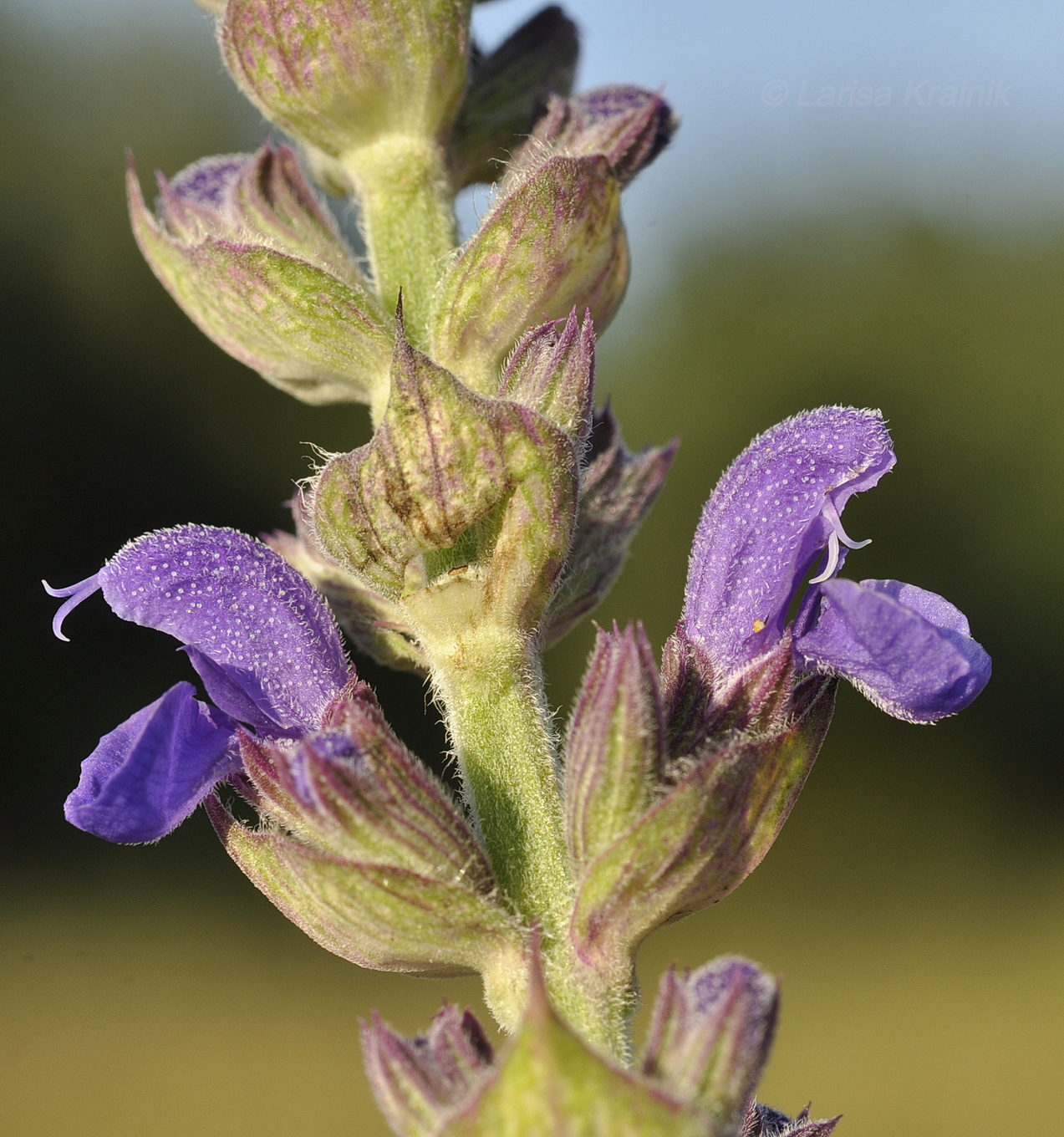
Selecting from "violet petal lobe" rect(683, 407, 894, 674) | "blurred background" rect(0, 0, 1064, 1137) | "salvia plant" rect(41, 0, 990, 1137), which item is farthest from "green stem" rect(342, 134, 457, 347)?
"blurred background" rect(0, 0, 1064, 1137)

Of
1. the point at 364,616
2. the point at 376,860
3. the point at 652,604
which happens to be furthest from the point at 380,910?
the point at 652,604

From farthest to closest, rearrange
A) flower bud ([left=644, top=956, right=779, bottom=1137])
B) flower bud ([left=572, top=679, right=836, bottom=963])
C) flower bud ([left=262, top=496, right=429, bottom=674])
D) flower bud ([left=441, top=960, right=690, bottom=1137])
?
flower bud ([left=262, top=496, right=429, bottom=674]) → flower bud ([left=572, top=679, right=836, bottom=963]) → flower bud ([left=644, top=956, right=779, bottom=1137]) → flower bud ([left=441, top=960, right=690, bottom=1137])

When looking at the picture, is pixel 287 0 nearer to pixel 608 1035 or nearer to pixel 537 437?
pixel 537 437

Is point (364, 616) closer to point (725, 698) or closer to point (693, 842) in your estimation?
point (725, 698)

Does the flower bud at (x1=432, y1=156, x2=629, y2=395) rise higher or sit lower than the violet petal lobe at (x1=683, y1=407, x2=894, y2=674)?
higher

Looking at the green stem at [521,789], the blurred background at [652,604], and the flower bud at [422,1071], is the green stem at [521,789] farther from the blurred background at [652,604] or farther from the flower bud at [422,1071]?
the blurred background at [652,604]

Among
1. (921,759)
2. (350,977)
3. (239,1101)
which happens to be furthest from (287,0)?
(921,759)

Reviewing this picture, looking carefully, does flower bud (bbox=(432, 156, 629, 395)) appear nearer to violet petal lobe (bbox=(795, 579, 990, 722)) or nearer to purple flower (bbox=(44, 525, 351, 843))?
purple flower (bbox=(44, 525, 351, 843))
